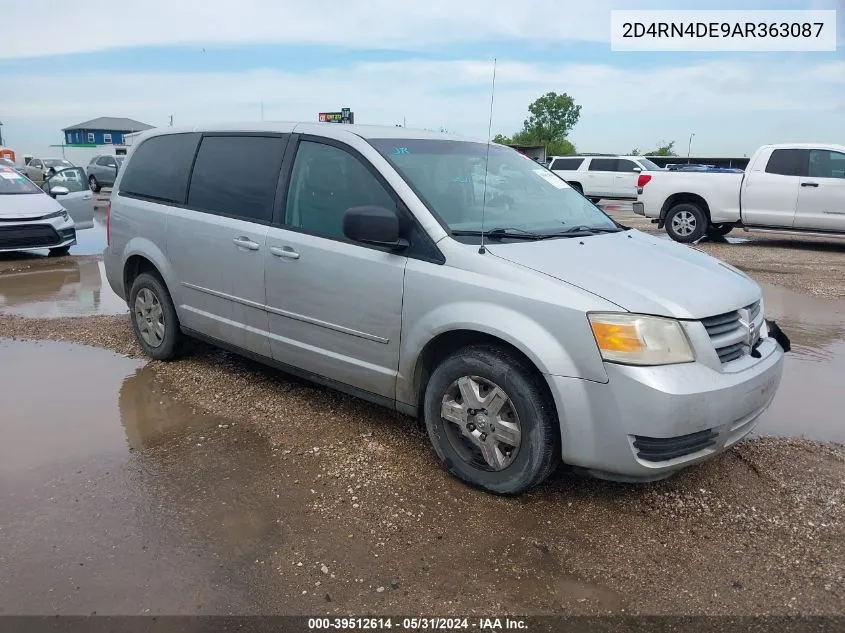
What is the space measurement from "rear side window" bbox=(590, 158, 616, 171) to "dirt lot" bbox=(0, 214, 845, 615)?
19.2m

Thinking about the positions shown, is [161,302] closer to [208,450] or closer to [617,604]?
[208,450]

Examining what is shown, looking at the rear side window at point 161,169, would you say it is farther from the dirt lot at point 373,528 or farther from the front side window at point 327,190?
the dirt lot at point 373,528

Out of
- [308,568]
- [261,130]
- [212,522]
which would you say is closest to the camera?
[308,568]

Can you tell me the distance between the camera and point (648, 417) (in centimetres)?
293

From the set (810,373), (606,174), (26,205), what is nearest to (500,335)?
(810,373)

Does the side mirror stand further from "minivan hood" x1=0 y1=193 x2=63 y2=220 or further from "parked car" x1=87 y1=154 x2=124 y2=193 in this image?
"parked car" x1=87 y1=154 x2=124 y2=193

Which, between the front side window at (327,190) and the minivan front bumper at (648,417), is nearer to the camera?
the minivan front bumper at (648,417)

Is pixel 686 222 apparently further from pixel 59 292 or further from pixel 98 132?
pixel 98 132

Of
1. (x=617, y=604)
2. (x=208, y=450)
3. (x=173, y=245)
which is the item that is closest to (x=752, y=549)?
(x=617, y=604)

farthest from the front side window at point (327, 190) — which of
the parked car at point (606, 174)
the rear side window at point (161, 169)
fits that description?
the parked car at point (606, 174)

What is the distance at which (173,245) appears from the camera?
16.4 feet

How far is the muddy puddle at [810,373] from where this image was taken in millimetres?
4359

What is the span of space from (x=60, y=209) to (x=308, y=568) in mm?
10165

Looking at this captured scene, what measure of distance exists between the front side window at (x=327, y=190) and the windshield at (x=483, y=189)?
0.60ft
